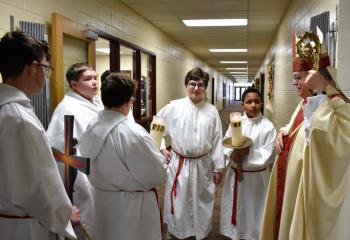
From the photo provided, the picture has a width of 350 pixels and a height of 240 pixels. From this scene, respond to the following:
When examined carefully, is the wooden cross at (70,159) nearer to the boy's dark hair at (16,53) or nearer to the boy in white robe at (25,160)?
the boy in white robe at (25,160)

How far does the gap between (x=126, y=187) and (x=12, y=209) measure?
2.12ft

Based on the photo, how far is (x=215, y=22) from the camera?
5.86 m

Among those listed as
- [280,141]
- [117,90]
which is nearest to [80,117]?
[117,90]

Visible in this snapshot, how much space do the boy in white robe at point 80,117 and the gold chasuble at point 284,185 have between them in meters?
1.11

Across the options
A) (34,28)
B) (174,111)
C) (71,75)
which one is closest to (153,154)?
(71,75)

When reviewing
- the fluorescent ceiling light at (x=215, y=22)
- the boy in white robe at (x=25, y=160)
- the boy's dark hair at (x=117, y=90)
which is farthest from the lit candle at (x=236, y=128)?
the fluorescent ceiling light at (x=215, y=22)

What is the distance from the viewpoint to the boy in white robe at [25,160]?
1.22 meters

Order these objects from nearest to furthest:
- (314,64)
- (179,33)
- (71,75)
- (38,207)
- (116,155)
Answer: (38,207) < (314,64) < (116,155) < (71,75) < (179,33)

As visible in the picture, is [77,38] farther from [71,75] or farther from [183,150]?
[183,150]

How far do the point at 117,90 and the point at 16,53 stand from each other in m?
0.58

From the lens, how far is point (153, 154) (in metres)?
1.81

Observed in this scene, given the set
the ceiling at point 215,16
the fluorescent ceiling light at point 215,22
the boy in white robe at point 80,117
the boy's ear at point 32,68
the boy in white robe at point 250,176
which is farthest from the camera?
the fluorescent ceiling light at point 215,22

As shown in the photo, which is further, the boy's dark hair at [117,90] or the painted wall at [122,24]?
the painted wall at [122,24]

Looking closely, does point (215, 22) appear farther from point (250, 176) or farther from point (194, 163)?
point (250, 176)
